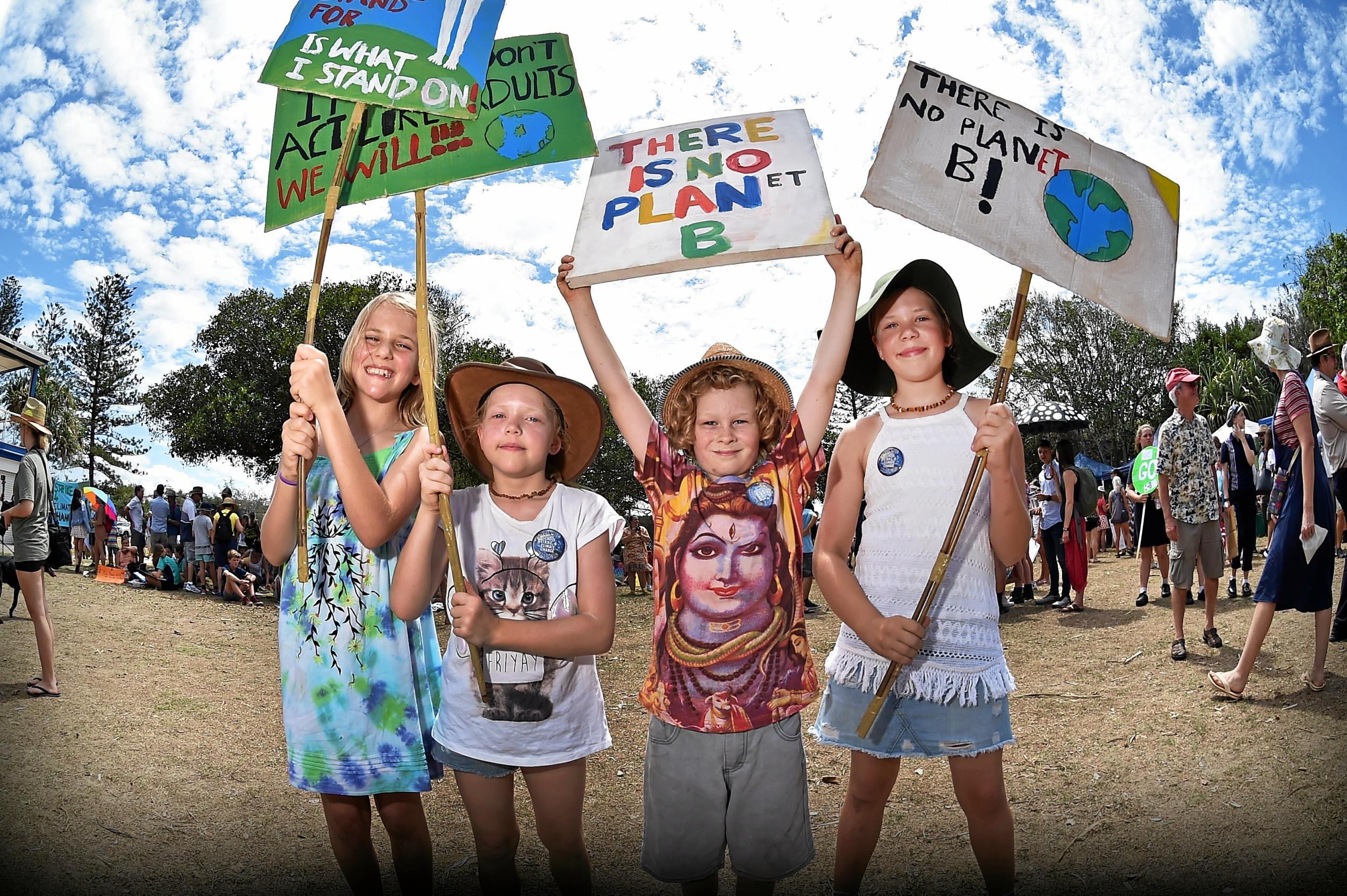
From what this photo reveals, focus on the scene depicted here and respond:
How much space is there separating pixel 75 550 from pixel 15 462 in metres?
4.91

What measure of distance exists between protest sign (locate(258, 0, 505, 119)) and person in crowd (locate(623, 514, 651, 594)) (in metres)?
12.2

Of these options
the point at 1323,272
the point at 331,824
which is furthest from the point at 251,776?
the point at 1323,272

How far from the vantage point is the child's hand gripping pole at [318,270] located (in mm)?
→ 2617

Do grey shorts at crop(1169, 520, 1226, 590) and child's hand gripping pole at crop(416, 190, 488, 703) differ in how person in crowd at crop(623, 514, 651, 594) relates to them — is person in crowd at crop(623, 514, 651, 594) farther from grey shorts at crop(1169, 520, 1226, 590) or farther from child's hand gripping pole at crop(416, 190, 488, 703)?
child's hand gripping pole at crop(416, 190, 488, 703)

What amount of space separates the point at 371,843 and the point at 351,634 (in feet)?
2.07

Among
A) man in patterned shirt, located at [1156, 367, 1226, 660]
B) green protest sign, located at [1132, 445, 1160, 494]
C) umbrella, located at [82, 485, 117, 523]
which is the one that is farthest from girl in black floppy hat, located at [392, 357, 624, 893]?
umbrella, located at [82, 485, 117, 523]

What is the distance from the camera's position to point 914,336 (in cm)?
282

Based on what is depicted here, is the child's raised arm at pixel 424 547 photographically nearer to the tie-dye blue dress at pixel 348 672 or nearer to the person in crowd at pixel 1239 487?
the tie-dye blue dress at pixel 348 672

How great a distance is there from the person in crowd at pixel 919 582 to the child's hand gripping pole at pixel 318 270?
1518mm

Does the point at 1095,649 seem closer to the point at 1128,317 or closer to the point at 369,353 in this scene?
the point at 1128,317

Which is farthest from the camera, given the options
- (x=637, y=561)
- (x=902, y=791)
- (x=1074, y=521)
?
(x=637, y=561)

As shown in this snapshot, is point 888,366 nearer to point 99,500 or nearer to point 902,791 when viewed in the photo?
point 902,791

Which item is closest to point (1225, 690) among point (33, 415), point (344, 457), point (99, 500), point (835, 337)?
point (835, 337)

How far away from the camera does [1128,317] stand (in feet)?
9.16
